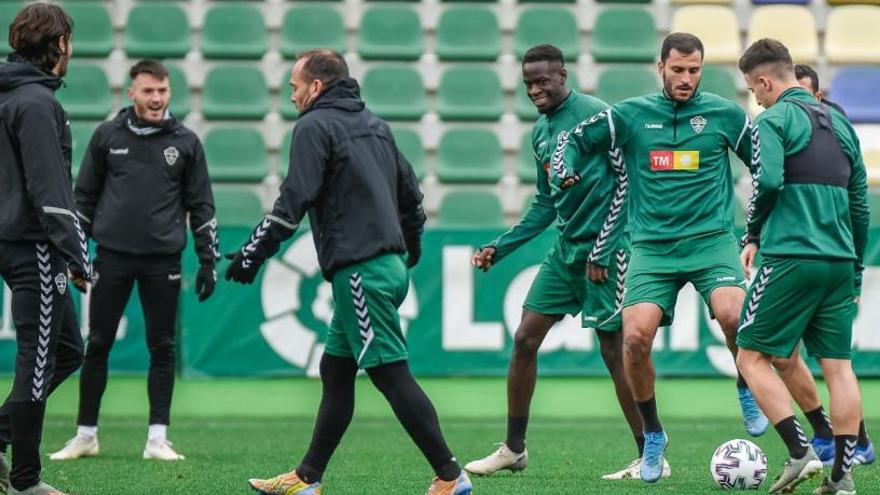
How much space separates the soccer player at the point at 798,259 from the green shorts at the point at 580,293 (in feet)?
3.61

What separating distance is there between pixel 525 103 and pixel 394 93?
1282mm

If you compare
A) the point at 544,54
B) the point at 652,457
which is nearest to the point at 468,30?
the point at 544,54

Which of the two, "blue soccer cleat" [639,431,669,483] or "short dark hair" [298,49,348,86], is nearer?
"short dark hair" [298,49,348,86]

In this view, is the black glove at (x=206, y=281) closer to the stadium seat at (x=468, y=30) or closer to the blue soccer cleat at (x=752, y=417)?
the blue soccer cleat at (x=752, y=417)

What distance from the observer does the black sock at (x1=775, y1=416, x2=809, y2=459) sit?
6273mm

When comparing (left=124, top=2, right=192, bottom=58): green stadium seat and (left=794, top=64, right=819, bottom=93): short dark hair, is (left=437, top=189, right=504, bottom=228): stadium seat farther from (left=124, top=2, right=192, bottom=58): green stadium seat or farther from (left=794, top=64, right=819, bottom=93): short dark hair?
(left=794, top=64, right=819, bottom=93): short dark hair

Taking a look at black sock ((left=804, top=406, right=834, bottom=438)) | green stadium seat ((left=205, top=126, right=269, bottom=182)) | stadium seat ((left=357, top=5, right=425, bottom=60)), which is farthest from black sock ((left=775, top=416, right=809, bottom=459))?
stadium seat ((left=357, top=5, right=425, bottom=60))

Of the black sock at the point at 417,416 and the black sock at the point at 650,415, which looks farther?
the black sock at the point at 650,415

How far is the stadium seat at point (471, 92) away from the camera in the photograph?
14.0 m

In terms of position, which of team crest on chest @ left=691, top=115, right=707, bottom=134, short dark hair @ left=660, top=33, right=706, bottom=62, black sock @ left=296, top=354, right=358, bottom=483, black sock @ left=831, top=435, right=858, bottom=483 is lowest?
black sock @ left=831, top=435, right=858, bottom=483

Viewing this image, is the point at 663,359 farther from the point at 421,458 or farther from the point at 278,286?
the point at 421,458

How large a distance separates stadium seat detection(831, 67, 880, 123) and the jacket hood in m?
9.87

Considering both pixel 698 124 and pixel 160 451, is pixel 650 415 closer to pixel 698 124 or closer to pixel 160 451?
pixel 698 124

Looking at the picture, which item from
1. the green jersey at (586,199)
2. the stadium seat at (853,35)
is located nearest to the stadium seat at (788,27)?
the stadium seat at (853,35)
